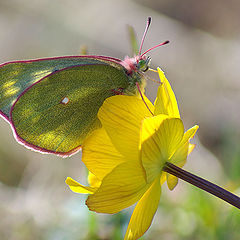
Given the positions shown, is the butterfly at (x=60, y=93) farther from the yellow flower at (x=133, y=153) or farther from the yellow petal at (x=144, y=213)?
the yellow petal at (x=144, y=213)

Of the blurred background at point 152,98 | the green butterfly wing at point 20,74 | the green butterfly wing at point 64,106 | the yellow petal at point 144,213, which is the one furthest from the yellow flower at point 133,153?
the blurred background at point 152,98

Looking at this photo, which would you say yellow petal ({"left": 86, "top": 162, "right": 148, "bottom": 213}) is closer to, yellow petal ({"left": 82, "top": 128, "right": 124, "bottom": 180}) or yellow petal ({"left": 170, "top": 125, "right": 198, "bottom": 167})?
yellow petal ({"left": 82, "top": 128, "right": 124, "bottom": 180})

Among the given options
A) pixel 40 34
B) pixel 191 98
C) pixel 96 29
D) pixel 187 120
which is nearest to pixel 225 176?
pixel 187 120

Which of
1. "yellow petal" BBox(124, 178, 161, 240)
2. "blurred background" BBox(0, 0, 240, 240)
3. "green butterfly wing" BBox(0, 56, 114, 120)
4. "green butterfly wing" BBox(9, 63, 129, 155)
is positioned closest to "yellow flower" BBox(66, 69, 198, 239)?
"yellow petal" BBox(124, 178, 161, 240)

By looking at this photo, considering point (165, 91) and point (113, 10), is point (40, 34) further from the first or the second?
point (165, 91)

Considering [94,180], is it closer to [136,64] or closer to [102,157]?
[102,157]
